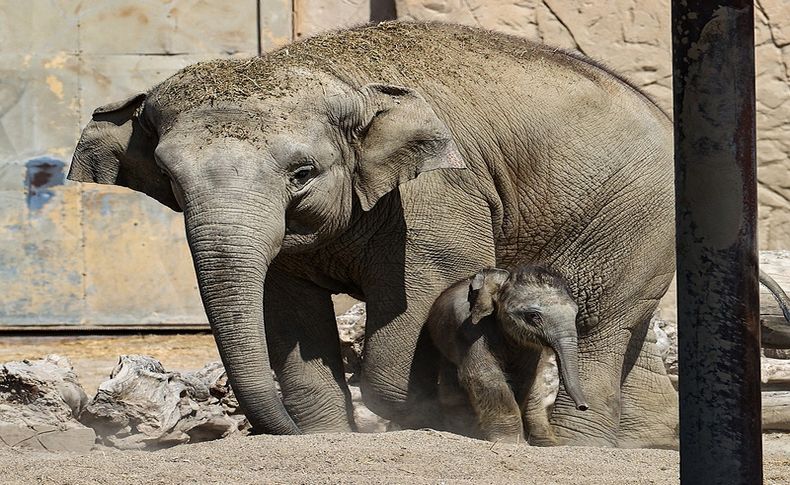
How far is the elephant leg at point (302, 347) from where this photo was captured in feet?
22.5

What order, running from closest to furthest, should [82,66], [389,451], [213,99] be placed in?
[389,451]
[213,99]
[82,66]

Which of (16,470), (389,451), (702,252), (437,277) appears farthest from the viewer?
(437,277)

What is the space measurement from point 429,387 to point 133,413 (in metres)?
1.37

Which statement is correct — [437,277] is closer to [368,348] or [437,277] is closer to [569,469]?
[368,348]

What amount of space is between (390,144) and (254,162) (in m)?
0.79

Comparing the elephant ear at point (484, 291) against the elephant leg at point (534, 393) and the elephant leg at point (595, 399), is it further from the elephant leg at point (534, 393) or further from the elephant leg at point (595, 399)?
the elephant leg at point (595, 399)

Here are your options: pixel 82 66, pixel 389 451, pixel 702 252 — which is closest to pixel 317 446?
pixel 389 451

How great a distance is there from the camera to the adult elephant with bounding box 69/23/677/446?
5758 millimetres

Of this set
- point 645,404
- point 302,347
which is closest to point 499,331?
point 302,347

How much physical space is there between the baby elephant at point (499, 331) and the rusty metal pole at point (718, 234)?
295cm

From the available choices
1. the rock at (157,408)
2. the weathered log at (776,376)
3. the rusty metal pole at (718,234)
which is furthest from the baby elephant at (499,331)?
the rusty metal pole at (718,234)

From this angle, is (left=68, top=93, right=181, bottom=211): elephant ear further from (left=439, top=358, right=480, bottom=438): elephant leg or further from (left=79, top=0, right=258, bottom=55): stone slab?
(left=79, top=0, right=258, bottom=55): stone slab

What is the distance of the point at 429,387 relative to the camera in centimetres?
680

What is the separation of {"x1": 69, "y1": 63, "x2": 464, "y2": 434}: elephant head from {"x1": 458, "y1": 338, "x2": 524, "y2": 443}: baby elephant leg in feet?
2.64
